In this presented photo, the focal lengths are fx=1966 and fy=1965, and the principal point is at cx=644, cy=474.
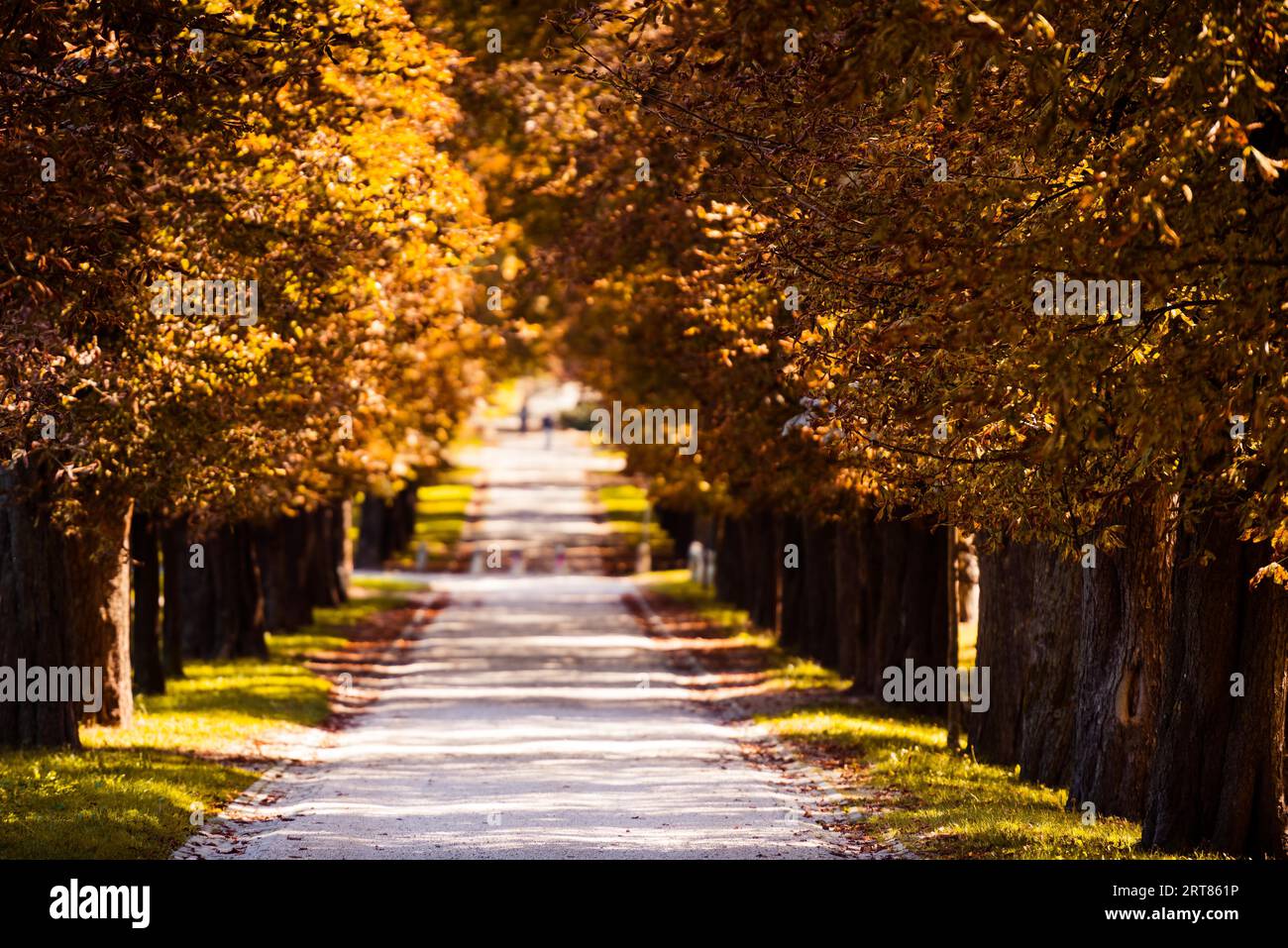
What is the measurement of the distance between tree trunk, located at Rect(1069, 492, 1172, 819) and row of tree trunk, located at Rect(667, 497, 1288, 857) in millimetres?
11

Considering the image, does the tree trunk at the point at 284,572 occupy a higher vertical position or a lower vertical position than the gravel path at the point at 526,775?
higher

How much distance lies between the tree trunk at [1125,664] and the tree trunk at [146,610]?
12.5 m

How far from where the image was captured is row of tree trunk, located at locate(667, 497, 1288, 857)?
12.3 meters

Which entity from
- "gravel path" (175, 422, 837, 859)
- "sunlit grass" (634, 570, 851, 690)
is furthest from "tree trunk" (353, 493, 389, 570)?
"gravel path" (175, 422, 837, 859)

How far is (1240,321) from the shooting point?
9.23 meters

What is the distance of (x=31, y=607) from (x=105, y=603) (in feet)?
4.58

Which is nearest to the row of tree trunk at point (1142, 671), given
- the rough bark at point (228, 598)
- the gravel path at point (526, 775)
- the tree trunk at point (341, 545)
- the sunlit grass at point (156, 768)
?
the gravel path at point (526, 775)

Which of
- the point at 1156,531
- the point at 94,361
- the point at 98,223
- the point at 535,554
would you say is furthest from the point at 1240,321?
the point at 535,554

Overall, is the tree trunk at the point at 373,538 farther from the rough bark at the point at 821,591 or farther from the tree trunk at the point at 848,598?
the tree trunk at the point at 848,598

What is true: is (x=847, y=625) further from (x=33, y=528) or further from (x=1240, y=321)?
(x=1240, y=321)

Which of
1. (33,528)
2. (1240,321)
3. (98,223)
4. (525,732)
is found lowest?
(525,732)

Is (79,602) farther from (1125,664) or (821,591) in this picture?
(821,591)

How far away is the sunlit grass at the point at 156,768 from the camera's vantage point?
519 inches
